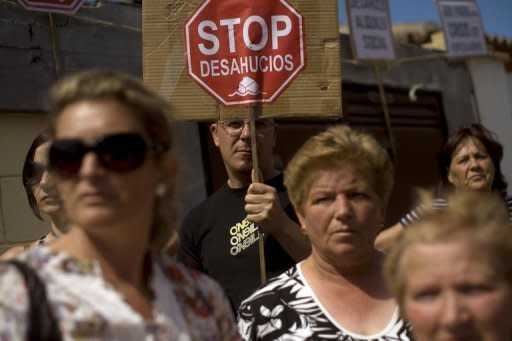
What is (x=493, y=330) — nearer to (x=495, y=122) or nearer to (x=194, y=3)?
(x=194, y=3)

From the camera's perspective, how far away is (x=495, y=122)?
14.2 m

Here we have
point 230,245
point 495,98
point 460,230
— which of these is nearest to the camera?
point 460,230

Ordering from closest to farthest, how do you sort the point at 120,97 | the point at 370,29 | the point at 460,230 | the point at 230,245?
the point at 120,97 → the point at 460,230 → the point at 230,245 → the point at 370,29

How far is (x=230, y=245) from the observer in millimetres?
3914

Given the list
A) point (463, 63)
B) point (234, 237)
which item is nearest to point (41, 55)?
point (234, 237)

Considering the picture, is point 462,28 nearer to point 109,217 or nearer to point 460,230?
point 460,230

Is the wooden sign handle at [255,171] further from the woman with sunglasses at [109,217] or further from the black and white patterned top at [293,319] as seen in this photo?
the woman with sunglasses at [109,217]

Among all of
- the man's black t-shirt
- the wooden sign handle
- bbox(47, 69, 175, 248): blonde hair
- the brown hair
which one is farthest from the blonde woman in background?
the brown hair

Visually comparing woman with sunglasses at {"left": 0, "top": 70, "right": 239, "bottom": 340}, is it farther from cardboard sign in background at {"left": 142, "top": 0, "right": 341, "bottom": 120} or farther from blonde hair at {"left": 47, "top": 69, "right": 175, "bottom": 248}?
cardboard sign in background at {"left": 142, "top": 0, "right": 341, "bottom": 120}

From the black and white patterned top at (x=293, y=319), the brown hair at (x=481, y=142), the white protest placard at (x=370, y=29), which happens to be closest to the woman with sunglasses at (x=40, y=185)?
the black and white patterned top at (x=293, y=319)

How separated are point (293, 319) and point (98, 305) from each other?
116cm

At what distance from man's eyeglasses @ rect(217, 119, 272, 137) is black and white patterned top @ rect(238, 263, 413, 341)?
1.11 m

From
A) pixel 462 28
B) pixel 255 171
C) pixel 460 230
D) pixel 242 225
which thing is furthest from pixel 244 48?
pixel 462 28

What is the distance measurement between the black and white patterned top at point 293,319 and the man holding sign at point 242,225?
0.64 meters
